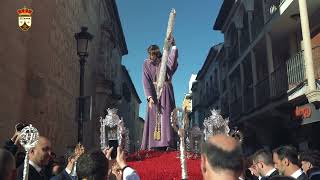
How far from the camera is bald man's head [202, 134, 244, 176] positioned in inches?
93.7

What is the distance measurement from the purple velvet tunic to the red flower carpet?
64 cm

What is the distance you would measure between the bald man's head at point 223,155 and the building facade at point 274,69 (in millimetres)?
10747

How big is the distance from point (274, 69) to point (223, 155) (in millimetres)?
15811

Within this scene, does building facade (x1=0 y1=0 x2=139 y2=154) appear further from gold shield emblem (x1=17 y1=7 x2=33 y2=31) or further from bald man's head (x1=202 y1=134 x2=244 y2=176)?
bald man's head (x1=202 y1=134 x2=244 y2=176)

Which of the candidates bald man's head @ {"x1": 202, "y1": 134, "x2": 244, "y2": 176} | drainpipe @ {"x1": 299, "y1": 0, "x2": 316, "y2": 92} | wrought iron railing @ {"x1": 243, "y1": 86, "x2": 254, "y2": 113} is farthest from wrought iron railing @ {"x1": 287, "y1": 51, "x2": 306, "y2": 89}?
bald man's head @ {"x1": 202, "y1": 134, "x2": 244, "y2": 176}

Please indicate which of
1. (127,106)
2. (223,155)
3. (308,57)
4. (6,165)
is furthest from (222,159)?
(127,106)

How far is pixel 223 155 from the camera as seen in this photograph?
239 centimetres

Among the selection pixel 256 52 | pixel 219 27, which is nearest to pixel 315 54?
pixel 256 52

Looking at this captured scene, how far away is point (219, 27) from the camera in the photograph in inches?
1224

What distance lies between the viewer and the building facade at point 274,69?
44.7 ft

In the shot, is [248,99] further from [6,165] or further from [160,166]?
[6,165]

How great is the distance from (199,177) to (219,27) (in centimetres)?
2615

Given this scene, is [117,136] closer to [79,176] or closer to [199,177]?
[199,177]

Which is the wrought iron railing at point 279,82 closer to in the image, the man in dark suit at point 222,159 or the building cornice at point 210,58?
the man in dark suit at point 222,159
